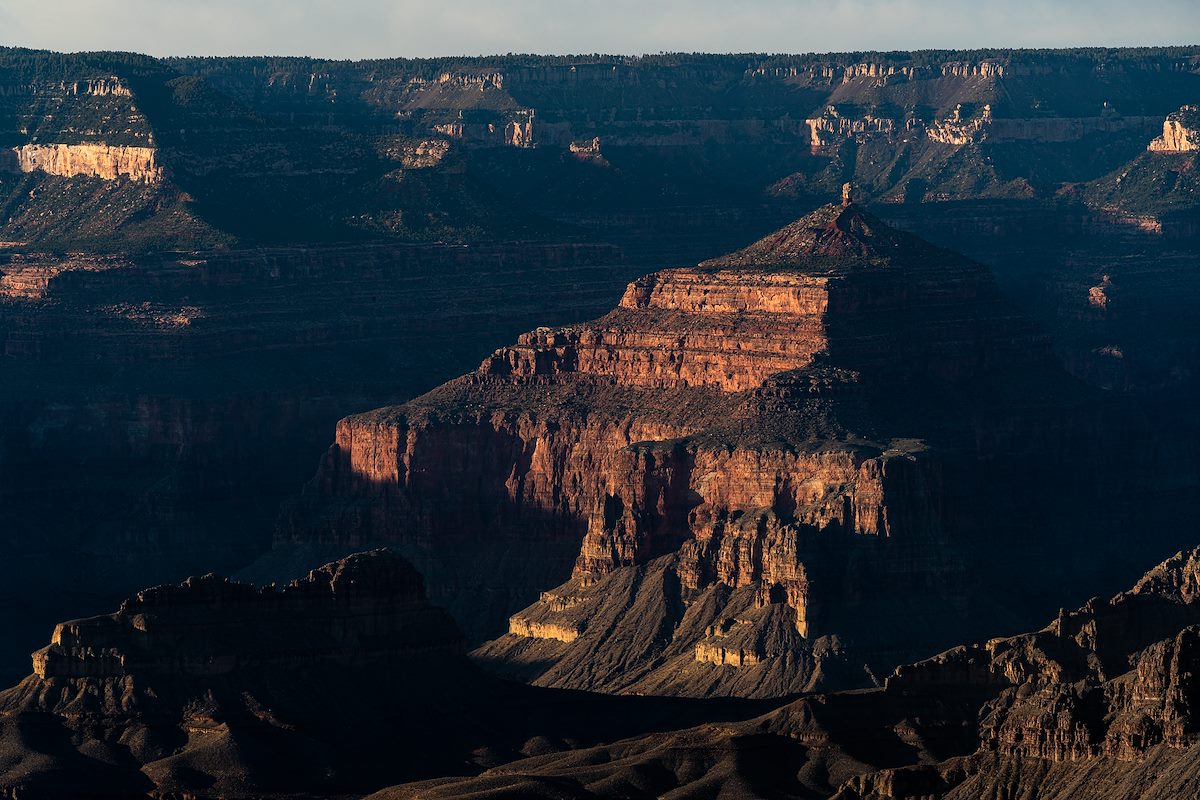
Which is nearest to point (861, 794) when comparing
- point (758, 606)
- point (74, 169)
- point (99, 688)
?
point (99, 688)

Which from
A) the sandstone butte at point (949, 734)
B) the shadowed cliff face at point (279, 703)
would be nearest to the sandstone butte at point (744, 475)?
the shadowed cliff face at point (279, 703)

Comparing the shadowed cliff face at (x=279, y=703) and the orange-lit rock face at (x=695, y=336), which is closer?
the shadowed cliff face at (x=279, y=703)

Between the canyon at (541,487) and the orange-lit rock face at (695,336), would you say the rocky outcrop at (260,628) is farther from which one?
the orange-lit rock face at (695,336)

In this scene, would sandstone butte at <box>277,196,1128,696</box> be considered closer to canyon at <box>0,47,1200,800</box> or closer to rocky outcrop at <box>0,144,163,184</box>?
canyon at <box>0,47,1200,800</box>

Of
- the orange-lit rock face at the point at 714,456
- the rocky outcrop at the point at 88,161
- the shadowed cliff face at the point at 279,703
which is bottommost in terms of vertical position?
the shadowed cliff face at the point at 279,703

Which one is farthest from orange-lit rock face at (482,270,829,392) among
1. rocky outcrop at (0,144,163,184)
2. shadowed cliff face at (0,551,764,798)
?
rocky outcrop at (0,144,163,184)
